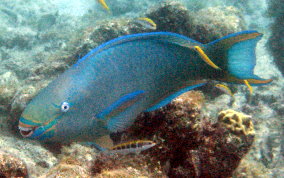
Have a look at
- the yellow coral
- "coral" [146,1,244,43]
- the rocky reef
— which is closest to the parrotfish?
the yellow coral

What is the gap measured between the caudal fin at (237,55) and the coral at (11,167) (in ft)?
6.92

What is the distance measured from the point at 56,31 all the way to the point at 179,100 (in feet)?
44.6

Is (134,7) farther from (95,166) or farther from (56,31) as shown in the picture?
(95,166)

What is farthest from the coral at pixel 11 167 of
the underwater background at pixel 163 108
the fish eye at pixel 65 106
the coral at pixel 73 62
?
the fish eye at pixel 65 106

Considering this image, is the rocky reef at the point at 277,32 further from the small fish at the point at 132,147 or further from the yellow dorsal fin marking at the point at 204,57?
the yellow dorsal fin marking at the point at 204,57

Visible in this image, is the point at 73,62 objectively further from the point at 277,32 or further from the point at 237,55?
the point at 277,32

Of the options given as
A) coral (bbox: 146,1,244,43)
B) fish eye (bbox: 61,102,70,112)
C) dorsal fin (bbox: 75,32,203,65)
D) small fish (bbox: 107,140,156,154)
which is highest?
coral (bbox: 146,1,244,43)

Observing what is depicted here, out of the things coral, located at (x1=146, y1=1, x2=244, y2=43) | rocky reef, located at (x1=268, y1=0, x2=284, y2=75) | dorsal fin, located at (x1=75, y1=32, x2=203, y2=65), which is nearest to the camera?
Result: dorsal fin, located at (x1=75, y1=32, x2=203, y2=65)

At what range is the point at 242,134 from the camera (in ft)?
9.78

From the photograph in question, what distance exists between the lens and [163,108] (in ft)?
8.30

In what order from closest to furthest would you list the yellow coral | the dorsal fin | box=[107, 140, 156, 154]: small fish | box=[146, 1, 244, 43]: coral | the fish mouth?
the fish mouth
the dorsal fin
box=[107, 140, 156, 154]: small fish
the yellow coral
box=[146, 1, 244, 43]: coral

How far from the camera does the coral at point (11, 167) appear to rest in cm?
211

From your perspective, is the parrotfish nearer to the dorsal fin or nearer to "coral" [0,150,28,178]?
A: the dorsal fin

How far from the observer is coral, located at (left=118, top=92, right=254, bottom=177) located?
2.49 metres
